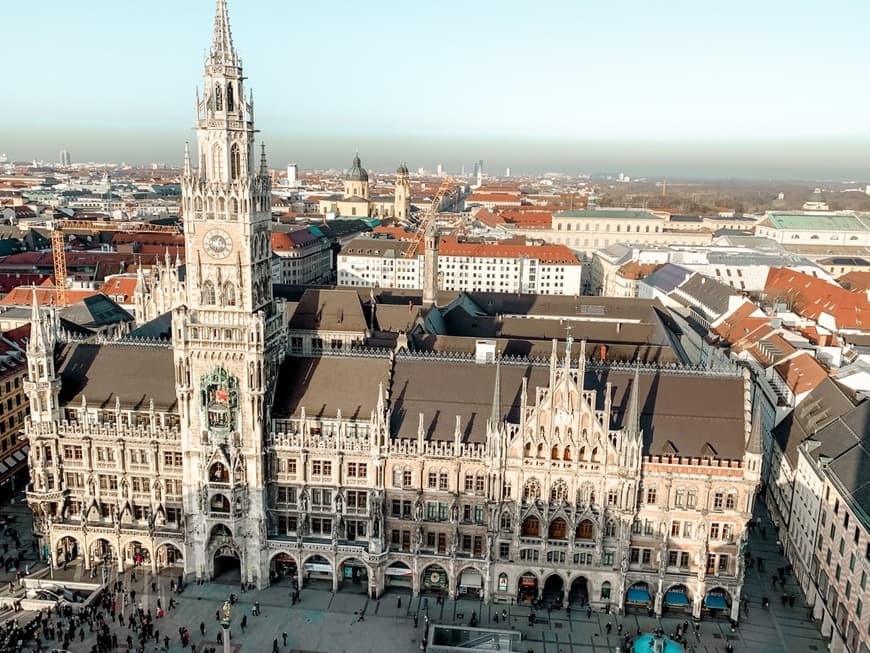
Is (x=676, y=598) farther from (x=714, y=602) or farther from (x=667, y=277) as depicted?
(x=667, y=277)

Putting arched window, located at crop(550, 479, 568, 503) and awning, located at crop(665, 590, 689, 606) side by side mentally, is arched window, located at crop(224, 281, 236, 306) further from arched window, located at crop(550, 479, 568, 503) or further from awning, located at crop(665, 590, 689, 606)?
awning, located at crop(665, 590, 689, 606)

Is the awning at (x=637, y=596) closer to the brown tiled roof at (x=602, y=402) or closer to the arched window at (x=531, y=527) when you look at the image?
the arched window at (x=531, y=527)

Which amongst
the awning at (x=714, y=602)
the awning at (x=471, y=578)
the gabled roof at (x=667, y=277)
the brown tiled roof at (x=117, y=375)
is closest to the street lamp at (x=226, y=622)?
the awning at (x=471, y=578)

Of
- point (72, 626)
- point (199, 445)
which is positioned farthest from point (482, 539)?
point (72, 626)

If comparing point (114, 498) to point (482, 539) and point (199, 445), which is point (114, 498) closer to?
point (199, 445)

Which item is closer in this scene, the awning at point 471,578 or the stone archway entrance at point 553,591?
the stone archway entrance at point 553,591

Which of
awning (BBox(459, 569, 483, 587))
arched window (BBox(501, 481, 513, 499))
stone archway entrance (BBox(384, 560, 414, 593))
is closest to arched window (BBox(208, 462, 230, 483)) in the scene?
stone archway entrance (BBox(384, 560, 414, 593))
